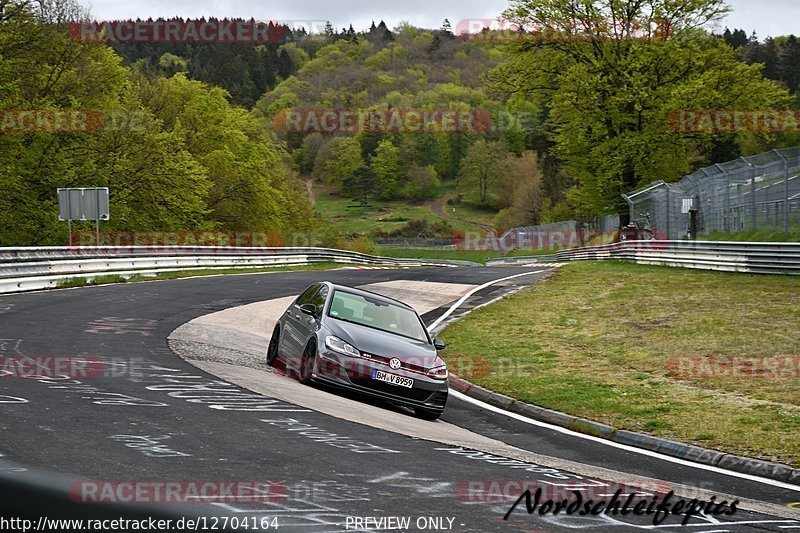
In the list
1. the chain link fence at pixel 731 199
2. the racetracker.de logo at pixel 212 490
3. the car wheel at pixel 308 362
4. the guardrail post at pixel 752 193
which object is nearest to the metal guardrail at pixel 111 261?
the car wheel at pixel 308 362

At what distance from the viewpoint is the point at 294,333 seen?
12.3 meters

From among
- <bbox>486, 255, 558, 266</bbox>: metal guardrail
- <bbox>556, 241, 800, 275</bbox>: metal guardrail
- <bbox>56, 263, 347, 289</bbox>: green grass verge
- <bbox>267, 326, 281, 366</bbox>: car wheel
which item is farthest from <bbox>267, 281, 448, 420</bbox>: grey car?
<bbox>486, 255, 558, 266</bbox>: metal guardrail

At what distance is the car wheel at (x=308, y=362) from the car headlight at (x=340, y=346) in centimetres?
21

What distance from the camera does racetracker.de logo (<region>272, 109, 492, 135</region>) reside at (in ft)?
577

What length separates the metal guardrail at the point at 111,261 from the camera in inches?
852

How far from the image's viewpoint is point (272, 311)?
20.7 m

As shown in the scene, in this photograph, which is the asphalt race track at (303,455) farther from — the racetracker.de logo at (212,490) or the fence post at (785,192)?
the fence post at (785,192)

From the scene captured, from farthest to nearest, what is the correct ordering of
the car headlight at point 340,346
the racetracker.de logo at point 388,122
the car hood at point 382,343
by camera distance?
1. the racetracker.de logo at point 388,122
2. the car hood at point 382,343
3. the car headlight at point 340,346

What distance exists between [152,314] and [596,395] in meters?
9.19

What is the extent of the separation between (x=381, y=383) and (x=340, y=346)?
69cm

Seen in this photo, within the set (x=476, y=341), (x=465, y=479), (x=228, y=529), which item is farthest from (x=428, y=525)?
(x=476, y=341)

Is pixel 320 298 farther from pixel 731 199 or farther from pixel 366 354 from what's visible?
pixel 731 199

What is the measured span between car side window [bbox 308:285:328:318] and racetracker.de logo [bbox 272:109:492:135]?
155m

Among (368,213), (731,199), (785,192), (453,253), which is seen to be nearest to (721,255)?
(731,199)
